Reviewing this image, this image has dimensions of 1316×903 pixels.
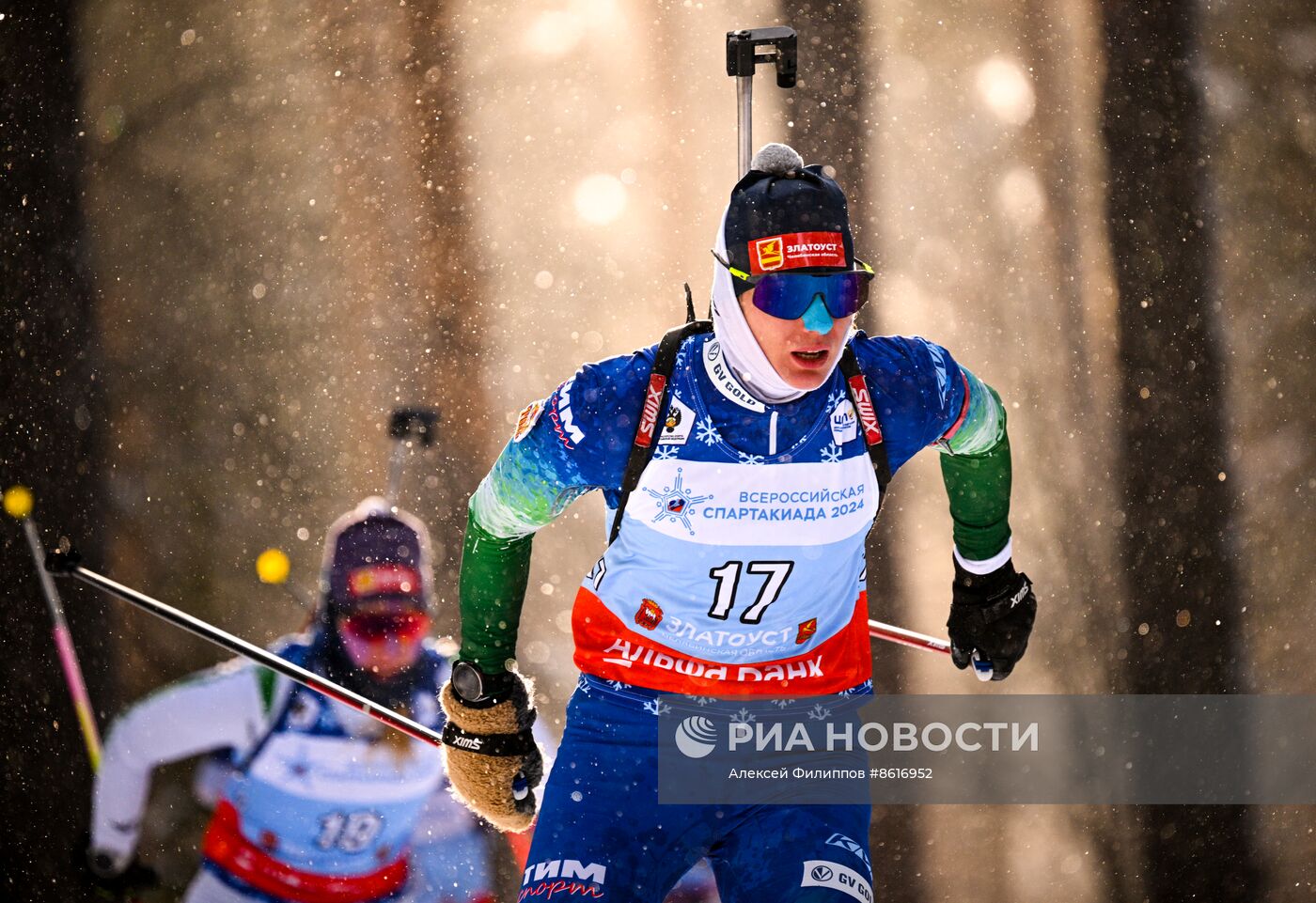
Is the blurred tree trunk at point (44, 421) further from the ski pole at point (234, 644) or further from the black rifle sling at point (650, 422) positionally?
the black rifle sling at point (650, 422)

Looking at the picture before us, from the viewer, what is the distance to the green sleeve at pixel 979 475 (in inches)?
102

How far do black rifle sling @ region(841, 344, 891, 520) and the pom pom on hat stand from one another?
1.24 ft

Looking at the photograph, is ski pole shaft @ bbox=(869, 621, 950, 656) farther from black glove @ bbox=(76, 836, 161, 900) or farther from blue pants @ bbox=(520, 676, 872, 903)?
black glove @ bbox=(76, 836, 161, 900)

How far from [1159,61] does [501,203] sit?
2.24 metres

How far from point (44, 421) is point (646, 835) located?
9.10 feet

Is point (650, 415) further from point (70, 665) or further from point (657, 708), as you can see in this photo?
point (70, 665)

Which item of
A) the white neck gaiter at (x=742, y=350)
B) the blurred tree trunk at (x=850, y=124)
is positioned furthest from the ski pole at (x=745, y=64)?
the blurred tree trunk at (x=850, y=124)

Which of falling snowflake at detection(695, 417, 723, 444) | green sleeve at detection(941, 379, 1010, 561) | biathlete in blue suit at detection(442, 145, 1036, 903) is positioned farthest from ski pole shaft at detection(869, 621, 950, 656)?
falling snowflake at detection(695, 417, 723, 444)

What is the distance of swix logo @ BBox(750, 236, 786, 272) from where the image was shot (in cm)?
219

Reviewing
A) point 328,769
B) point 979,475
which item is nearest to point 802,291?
point 979,475

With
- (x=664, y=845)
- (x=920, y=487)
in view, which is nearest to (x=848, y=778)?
(x=664, y=845)

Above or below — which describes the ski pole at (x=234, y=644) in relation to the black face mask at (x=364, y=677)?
above

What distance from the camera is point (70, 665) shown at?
393 centimetres

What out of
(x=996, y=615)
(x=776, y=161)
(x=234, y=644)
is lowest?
(x=234, y=644)
